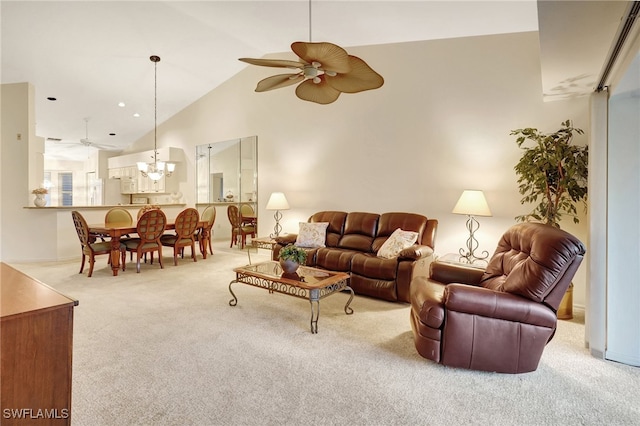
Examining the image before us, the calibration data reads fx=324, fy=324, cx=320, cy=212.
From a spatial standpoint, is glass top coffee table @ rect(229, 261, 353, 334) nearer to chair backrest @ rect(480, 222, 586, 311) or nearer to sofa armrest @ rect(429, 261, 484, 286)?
sofa armrest @ rect(429, 261, 484, 286)

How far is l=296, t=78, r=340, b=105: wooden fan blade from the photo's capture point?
3014 millimetres

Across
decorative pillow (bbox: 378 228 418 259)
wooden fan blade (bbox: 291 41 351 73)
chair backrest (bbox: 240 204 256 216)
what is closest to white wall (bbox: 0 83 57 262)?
chair backrest (bbox: 240 204 256 216)

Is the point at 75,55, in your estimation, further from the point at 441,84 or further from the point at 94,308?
the point at 441,84

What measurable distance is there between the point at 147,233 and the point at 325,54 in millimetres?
4056

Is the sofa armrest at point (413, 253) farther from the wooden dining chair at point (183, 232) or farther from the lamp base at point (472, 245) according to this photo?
the wooden dining chair at point (183, 232)

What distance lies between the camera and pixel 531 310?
2.10 meters

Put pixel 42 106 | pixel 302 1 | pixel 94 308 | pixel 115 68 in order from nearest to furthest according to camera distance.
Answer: pixel 94 308 < pixel 302 1 < pixel 115 68 < pixel 42 106

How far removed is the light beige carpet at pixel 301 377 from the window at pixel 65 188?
10454mm

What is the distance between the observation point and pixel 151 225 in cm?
497

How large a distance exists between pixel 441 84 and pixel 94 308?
4.93m

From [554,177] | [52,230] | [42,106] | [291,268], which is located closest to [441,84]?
[554,177]

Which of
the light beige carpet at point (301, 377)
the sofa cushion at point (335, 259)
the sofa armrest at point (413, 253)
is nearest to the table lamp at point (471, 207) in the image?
the sofa armrest at point (413, 253)

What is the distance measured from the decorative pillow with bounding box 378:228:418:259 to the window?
12.1 meters

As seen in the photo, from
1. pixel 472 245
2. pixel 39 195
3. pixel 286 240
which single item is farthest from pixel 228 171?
pixel 472 245
